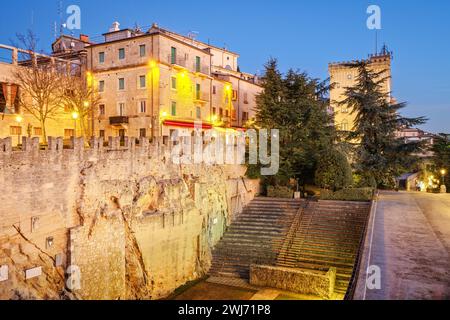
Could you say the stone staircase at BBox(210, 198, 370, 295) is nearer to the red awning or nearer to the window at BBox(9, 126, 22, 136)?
the red awning

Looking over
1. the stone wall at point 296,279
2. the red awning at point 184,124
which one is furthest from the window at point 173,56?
the stone wall at point 296,279

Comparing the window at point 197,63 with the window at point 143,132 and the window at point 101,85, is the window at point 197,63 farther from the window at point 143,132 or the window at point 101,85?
the window at point 101,85

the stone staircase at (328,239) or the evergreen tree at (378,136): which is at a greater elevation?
the evergreen tree at (378,136)

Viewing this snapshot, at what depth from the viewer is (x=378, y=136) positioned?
3278cm

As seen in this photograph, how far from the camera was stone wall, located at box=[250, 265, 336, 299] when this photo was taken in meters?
17.7

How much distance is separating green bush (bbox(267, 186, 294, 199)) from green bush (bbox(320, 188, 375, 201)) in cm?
254

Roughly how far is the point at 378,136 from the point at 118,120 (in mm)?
23305

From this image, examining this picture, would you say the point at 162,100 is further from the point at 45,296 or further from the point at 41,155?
the point at 45,296

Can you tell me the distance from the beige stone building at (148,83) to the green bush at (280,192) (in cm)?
961

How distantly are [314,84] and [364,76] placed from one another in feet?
19.6

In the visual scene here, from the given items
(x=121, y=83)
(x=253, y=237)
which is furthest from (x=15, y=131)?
(x=253, y=237)

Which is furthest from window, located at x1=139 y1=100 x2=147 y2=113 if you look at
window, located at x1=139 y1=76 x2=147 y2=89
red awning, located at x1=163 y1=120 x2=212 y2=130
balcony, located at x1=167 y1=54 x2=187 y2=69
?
balcony, located at x1=167 y1=54 x2=187 y2=69

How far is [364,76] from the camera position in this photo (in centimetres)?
3344

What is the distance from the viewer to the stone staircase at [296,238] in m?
20.5
